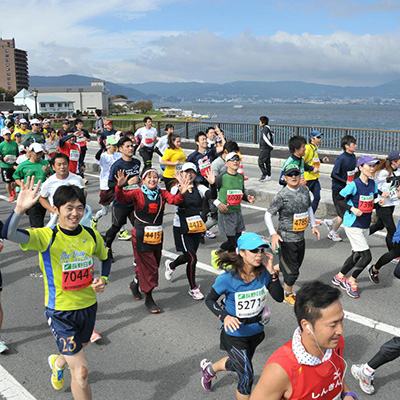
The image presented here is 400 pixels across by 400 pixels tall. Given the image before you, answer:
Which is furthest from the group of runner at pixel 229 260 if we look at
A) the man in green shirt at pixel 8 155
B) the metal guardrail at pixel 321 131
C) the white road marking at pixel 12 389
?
the metal guardrail at pixel 321 131

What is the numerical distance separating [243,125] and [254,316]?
1992 centimetres

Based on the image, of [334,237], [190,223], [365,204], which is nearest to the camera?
[190,223]

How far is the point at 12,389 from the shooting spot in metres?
4.25

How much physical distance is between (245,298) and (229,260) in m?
0.34

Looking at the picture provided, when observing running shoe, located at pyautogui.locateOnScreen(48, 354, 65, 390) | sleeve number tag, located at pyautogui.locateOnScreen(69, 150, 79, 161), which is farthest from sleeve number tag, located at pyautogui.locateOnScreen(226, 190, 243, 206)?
sleeve number tag, located at pyautogui.locateOnScreen(69, 150, 79, 161)

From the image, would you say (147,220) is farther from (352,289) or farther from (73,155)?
(73,155)

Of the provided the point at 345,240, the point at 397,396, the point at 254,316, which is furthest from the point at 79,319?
the point at 345,240

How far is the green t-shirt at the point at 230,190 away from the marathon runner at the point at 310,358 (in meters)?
4.43

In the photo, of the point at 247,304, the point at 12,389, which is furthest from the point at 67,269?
the point at 247,304

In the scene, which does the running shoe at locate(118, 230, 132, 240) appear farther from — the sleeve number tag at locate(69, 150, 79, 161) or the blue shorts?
the blue shorts

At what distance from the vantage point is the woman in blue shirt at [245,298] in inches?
145

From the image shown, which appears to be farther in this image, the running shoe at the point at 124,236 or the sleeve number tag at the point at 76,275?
the running shoe at the point at 124,236

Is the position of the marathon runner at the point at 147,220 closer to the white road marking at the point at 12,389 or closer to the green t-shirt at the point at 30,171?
the white road marking at the point at 12,389

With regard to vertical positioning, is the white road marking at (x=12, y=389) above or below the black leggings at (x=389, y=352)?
below
